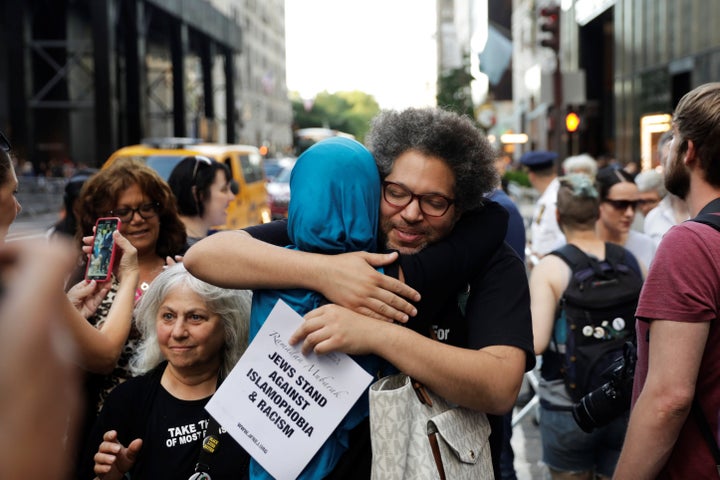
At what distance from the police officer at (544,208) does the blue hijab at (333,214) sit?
485 centimetres

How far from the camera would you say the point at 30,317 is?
3.14 feet

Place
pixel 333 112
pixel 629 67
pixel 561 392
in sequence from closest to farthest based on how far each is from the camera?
1. pixel 561 392
2. pixel 629 67
3. pixel 333 112

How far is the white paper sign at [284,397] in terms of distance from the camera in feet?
6.70

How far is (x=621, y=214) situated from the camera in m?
4.75

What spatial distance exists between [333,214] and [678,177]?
1.05 metres

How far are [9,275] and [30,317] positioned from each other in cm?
7

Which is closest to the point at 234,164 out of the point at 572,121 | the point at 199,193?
the point at 572,121

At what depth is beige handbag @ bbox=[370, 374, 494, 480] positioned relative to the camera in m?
1.96

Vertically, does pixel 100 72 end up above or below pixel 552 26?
above

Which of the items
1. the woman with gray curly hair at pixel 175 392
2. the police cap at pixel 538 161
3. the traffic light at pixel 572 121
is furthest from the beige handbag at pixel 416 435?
the traffic light at pixel 572 121

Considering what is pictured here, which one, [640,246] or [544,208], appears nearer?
[640,246]

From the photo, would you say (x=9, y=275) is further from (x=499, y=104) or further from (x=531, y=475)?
(x=499, y=104)

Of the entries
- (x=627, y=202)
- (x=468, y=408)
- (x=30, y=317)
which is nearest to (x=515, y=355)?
(x=468, y=408)

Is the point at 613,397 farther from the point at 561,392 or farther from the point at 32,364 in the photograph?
the point at 32,364
